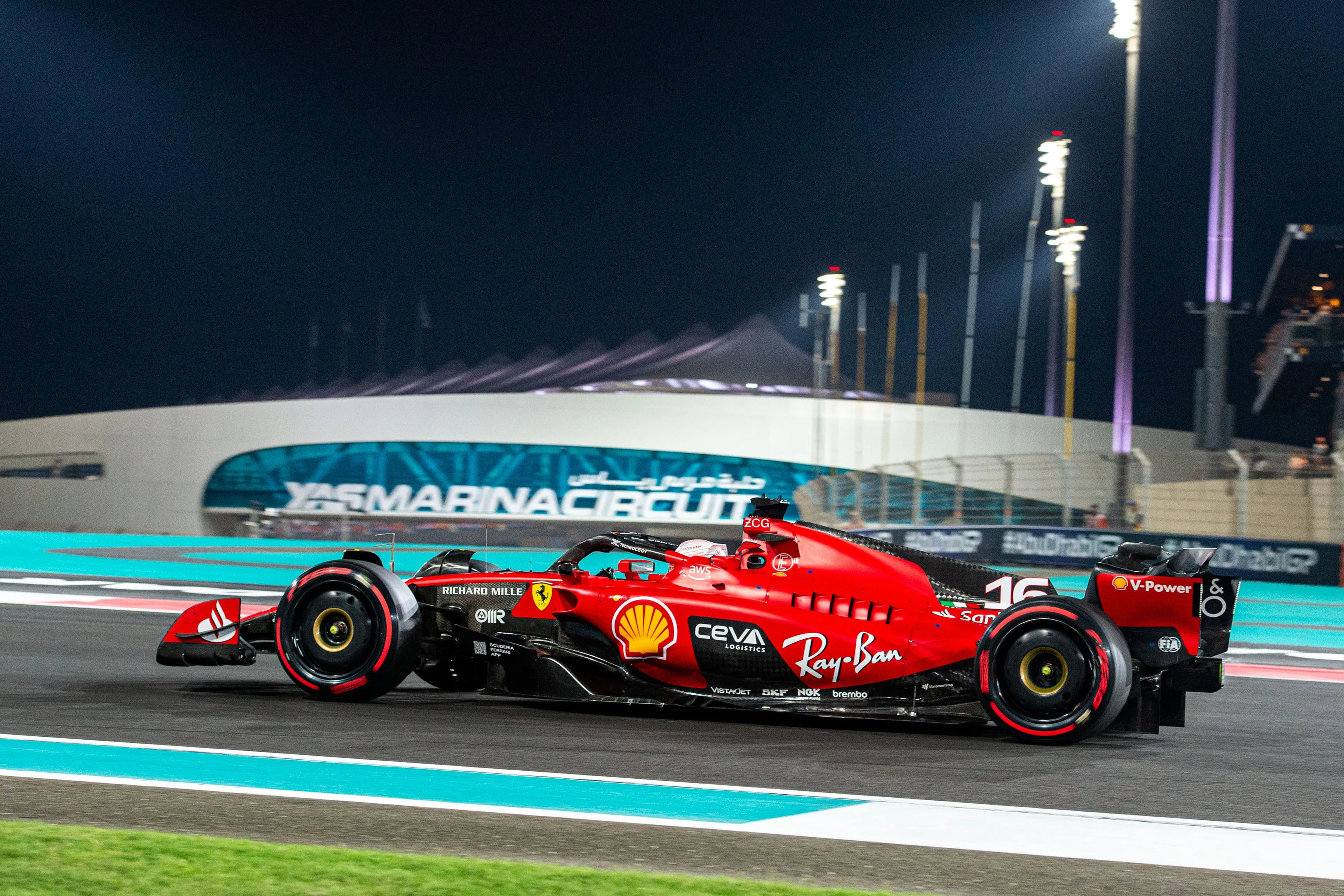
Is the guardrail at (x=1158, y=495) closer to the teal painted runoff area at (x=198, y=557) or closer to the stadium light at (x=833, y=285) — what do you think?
the teal painted runoff area at (x=198, y=557)

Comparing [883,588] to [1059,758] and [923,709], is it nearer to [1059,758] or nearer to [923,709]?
[923,709]

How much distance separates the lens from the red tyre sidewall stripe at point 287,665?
7762 millimetres

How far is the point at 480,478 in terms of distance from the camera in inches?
1827

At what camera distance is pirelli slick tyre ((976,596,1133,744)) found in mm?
6613

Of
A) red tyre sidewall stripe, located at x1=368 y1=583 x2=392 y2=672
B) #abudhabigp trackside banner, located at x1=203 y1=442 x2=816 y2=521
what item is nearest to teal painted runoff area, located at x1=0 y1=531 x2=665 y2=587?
red tyre sidewall stripe, located at x1=368 y1=583 x2=392 y2=672

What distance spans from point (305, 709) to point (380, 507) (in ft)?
127

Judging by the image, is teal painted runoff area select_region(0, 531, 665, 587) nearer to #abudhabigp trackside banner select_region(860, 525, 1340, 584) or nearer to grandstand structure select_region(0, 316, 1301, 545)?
#abudhabigp trackside banner select_region(860, 525, 1340, 584)

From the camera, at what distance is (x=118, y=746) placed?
6211 millimetres

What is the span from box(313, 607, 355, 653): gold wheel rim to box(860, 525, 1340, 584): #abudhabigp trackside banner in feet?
43.3

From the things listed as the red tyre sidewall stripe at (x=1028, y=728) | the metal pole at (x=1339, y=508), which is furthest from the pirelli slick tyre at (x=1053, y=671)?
the metal pole at (x=1339, y=508)

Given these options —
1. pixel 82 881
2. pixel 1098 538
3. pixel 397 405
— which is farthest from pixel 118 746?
pixel 397 405

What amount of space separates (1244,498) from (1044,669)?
1626 cm

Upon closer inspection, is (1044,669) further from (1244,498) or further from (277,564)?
(277,564)

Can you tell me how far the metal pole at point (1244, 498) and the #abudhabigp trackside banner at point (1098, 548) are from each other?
0.67 feet
